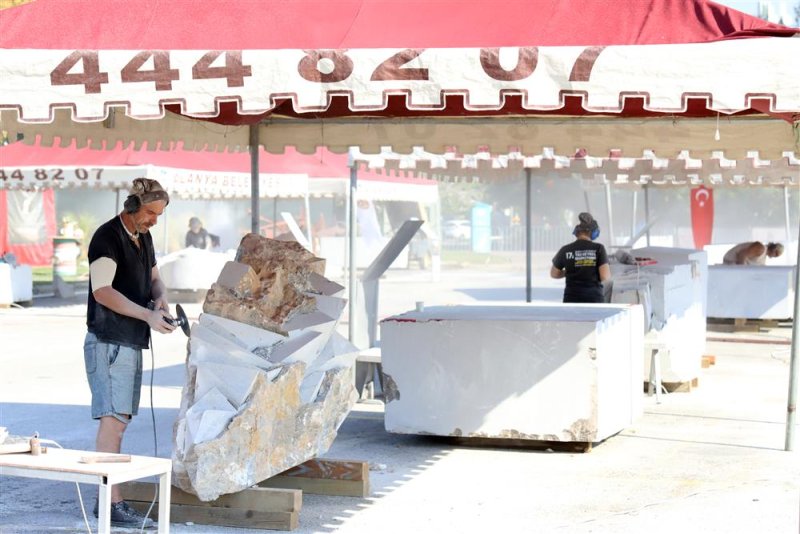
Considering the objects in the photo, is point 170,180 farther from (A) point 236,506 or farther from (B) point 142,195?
(A) point 236,506

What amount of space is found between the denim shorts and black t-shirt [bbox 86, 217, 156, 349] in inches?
2.0

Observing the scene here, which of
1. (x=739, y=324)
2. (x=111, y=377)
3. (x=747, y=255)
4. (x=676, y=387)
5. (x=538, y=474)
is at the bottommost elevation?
(x=538, y=474)

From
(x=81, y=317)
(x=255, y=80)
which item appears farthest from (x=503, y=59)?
(x=81, y=317)

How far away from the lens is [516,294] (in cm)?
2728

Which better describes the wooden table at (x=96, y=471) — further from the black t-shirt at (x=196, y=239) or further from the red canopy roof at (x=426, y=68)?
the black t-shirt at (x=196, y=239)

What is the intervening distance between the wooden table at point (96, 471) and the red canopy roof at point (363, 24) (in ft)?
7.11

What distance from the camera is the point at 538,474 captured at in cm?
792

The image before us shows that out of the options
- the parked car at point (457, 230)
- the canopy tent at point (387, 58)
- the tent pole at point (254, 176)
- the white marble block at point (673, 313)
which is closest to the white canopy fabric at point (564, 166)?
the white marble block at point (673, 313)

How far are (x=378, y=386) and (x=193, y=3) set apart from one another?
4164 millimetres

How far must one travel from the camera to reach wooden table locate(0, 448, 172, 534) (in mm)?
5129

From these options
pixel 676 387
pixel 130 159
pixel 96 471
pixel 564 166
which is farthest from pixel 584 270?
pixel 130 159

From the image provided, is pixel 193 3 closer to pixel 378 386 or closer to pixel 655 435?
pixel 378 386

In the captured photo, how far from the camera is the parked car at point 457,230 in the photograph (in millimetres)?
63469

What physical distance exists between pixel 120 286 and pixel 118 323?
8.0 inches
